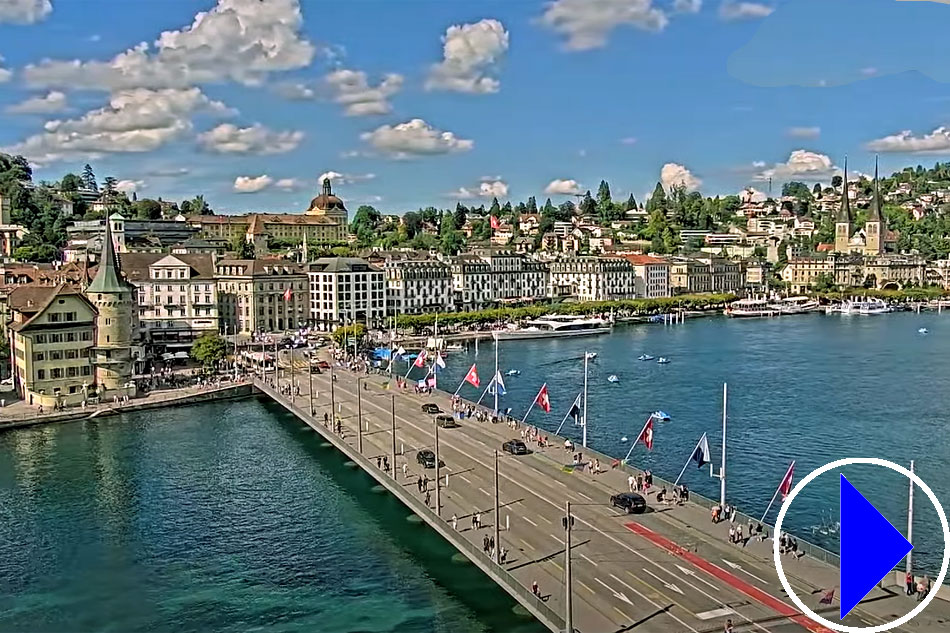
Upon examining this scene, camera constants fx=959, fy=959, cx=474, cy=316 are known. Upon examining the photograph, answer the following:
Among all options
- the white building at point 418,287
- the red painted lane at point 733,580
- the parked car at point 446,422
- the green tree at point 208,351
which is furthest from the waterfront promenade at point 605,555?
the white building at point 418,287

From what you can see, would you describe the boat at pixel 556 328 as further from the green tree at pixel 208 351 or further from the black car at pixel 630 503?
the black car at pixel 630 503

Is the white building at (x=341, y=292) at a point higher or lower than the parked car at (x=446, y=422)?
higher

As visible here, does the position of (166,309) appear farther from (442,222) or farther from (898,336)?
(442,222)

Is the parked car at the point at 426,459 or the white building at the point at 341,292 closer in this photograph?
the parked car at the point at 426,459

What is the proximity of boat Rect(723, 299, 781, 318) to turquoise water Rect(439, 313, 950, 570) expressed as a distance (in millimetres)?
25852

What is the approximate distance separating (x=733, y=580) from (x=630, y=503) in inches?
228

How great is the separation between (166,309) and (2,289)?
20.3 metres

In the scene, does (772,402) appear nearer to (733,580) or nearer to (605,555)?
(605,555)

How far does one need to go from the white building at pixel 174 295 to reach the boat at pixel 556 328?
2869cm

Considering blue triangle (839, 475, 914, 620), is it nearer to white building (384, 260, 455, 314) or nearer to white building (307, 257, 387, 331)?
white building (307, 257, 387, 331)

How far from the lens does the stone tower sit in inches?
2119

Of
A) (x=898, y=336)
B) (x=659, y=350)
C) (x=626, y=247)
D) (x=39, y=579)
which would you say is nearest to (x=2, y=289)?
(x=39, y=579)

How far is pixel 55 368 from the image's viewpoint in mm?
52781

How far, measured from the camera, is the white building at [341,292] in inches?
3625
